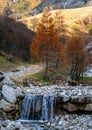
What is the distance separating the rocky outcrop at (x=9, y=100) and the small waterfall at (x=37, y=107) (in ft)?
3.07

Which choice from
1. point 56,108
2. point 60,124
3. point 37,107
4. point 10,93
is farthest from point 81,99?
point 10,93

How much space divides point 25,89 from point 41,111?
544 cm

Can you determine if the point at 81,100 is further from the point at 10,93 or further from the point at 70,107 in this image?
the point at 10,93

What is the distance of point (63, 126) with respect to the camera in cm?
2941

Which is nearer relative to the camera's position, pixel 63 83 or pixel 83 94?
pixel 83 94

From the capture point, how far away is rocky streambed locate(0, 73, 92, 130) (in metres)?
29.8

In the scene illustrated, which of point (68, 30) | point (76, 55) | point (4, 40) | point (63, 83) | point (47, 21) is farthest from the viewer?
point (68, 30)

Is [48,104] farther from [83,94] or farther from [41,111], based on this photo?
[83,94]

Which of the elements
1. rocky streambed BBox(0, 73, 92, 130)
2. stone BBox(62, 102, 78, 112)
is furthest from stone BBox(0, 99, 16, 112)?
stone BBox(62, 102, 78, 112)

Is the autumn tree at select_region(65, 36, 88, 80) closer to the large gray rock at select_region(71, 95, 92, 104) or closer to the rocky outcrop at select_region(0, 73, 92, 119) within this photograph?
the rocky outcrop at select_region(0, 73, 92, 119)

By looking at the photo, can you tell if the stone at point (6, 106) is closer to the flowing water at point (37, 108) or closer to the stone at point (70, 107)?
the flowing water at point (37, 108)

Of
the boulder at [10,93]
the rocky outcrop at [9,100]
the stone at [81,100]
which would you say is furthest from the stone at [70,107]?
the boulder at [10,93]

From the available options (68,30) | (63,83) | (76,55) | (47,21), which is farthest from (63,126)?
(68,30)

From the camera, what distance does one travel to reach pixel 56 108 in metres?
35.2
